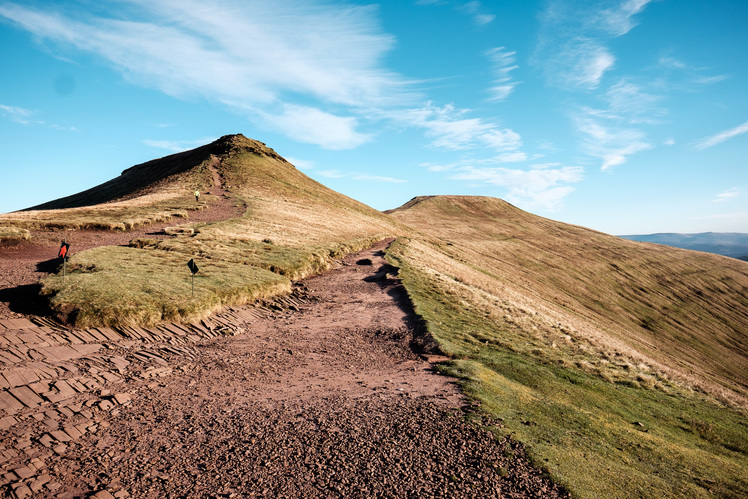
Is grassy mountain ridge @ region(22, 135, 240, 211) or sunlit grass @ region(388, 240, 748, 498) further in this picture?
grassy mountain ridge @ region(22, 135, 240, 211)

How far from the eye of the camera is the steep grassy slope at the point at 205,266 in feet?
49.4

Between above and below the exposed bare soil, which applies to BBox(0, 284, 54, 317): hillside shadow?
above

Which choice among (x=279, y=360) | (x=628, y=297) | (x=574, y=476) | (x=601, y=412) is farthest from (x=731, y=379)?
(x=279, y=360)

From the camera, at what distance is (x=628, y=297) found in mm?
69688

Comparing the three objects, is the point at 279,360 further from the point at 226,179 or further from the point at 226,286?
the point at 226,179

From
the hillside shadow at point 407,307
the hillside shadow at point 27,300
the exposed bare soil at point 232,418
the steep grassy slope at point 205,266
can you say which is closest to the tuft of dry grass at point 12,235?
the steep grassy slope at point 205,266

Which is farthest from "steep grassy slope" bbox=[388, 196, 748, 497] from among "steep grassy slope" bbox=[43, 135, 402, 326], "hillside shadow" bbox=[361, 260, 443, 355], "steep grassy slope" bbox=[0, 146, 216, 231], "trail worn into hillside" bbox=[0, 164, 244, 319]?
"steep grassy slope" bbox=[0, 146, 216, 231]

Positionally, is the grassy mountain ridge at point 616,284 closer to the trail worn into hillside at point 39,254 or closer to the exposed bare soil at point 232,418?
the exposed bare soil at point 232,418

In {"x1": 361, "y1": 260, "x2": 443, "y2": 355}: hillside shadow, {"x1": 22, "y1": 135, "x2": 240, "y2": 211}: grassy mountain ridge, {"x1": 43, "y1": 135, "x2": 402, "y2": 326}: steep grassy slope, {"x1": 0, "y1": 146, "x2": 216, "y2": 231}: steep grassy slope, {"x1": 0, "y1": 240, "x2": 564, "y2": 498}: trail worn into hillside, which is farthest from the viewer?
{"x1": 22, "y1": 135, "x2": 240, "y2": 211}: grassy mountain ridge

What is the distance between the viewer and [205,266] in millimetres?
22766

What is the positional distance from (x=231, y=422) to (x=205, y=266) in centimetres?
1523

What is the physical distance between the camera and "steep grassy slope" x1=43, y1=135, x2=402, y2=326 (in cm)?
1505

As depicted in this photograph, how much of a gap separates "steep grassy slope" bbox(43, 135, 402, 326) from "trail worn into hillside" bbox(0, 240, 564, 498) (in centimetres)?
113

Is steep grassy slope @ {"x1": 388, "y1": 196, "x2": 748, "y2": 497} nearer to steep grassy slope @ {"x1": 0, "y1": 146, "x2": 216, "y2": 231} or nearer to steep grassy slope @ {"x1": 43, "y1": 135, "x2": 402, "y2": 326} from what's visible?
steep grassy slope @ {"x1": 43, "y1": 135, "x2": 402, "y2": 326}
